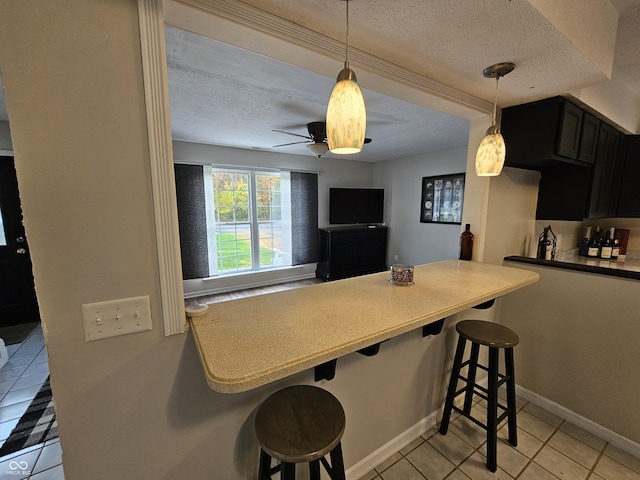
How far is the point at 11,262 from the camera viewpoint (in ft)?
10.5

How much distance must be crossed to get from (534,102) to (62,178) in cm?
252

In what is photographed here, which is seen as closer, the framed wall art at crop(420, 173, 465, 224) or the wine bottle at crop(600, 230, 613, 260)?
the wine bottle at crop(600, 230, 613, 260)

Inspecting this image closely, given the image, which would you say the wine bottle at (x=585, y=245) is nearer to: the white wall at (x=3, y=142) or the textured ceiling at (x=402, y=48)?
the textured ceiling at (x=402, y=48)

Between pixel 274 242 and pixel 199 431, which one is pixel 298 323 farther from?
pixel 274 242

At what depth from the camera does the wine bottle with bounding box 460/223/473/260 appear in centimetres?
203

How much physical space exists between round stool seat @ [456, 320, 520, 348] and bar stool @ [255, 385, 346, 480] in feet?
3.17

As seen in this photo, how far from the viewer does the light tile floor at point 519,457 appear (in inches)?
58.7

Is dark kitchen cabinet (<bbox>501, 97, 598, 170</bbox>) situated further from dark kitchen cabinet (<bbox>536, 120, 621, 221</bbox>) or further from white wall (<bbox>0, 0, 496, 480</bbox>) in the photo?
white wall (<bbox>0, 0, 496, 480</bbox>)

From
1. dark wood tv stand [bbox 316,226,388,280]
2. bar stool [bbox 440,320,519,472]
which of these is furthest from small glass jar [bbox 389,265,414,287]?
dark wood tv stand [bbox 316,226,388,280]

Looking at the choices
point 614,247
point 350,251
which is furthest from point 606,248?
point 350,251

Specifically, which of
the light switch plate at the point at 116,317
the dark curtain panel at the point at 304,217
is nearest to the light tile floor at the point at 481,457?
the light switch plate at the point at 116,317

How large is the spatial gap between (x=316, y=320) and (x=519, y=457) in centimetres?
167

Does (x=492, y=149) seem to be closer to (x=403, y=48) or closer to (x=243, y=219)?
(x=403, y=48)

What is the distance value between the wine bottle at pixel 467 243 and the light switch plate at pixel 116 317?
81.9 inches
